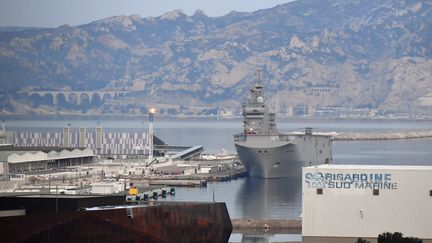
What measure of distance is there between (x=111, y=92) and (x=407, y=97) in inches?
1557

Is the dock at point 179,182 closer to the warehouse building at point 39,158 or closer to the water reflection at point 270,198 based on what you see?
the water reflection at point 270,198

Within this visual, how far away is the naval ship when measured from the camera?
57594mm

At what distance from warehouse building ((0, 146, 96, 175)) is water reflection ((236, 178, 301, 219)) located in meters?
6.28

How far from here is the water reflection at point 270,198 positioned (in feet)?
132

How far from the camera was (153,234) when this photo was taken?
26.2 metres

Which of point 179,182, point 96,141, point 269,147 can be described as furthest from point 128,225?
point 96,141

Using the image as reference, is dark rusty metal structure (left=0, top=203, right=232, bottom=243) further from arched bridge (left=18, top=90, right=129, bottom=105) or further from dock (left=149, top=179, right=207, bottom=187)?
arched bridge (left=18, top=90, right=129, bottom=105)

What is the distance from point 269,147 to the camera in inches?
2261

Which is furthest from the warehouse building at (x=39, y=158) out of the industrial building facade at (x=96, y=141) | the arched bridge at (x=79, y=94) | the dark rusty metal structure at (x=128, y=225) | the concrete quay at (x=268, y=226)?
the arched bridge at (x=79, y=94)

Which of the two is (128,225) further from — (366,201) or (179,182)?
(179,182)

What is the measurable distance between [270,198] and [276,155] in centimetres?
1080

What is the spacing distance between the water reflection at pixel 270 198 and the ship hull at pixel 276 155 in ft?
2.37

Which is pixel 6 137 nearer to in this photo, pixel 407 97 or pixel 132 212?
pixel 132 212

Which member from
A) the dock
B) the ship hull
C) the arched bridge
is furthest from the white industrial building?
the arched bridge
